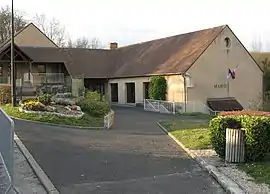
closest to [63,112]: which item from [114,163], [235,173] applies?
[114,163]

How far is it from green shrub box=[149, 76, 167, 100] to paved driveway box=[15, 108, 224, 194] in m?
17.5

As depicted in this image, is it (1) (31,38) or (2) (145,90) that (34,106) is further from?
(1) (31,38)

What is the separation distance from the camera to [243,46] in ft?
117

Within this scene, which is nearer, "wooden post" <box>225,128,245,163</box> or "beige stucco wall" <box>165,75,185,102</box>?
"wooden post" <box>225,128,245,163</box>

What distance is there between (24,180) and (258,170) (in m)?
5.26

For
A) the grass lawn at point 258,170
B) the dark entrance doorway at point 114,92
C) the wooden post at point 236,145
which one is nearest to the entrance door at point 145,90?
the dark entrance doorway at point 114,92

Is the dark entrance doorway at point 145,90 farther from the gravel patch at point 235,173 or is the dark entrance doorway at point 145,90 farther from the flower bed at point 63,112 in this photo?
the gravel patch at point 235,173

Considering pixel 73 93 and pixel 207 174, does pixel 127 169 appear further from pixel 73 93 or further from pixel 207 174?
pixel 73 93

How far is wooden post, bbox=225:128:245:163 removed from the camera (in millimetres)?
10242

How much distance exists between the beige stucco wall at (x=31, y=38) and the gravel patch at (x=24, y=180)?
116 feet

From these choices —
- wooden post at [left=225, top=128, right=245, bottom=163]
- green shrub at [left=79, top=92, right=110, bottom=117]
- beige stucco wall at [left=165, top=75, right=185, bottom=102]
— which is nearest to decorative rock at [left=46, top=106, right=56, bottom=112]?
Result: green shrub at [left=79, top=92, right=110, bottom=117]

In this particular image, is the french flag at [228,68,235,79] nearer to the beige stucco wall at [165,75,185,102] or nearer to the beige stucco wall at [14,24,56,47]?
the beige stucco wall at [165,75,185,102]

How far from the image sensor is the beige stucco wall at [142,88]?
3262 centimetres

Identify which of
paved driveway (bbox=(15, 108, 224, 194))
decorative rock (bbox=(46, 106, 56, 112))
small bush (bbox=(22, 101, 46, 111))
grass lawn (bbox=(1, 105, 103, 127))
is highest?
small bush (bbox=(22, 101, 46, 111))
